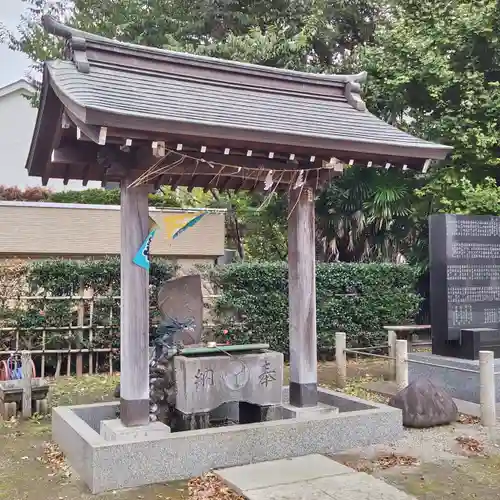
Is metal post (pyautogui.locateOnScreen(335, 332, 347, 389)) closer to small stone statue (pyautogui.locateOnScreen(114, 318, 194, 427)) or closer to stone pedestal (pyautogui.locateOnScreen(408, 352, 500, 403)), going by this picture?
stone pedestal (pyautogui.locateOnScreen(408, 352, 500, 403))

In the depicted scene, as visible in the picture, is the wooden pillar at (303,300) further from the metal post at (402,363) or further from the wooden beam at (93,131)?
the wooden beam at (93,131)

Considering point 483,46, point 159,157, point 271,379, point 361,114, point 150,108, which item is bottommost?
point 271,379

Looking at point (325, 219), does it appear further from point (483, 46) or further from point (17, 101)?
point (17, 101)

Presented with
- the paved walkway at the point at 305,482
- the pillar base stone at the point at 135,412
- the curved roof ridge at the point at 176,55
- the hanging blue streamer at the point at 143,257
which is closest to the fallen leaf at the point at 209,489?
the paved walkway at the point at 305,482

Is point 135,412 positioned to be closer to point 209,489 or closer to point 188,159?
point 209,489

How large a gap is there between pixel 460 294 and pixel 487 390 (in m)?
2.25

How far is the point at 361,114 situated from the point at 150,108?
9.82 ft

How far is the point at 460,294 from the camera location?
912cm

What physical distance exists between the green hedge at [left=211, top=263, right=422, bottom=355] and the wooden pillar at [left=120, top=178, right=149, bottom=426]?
19.9 ft

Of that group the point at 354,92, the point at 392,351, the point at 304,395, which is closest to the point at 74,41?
the point at 354,92

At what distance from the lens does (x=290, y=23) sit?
1530 centimetres

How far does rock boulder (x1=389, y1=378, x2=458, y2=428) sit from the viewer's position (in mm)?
7094

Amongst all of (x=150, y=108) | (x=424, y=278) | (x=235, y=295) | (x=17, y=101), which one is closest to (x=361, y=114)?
(x=150, y=108)

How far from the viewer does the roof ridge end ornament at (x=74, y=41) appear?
5.75m
